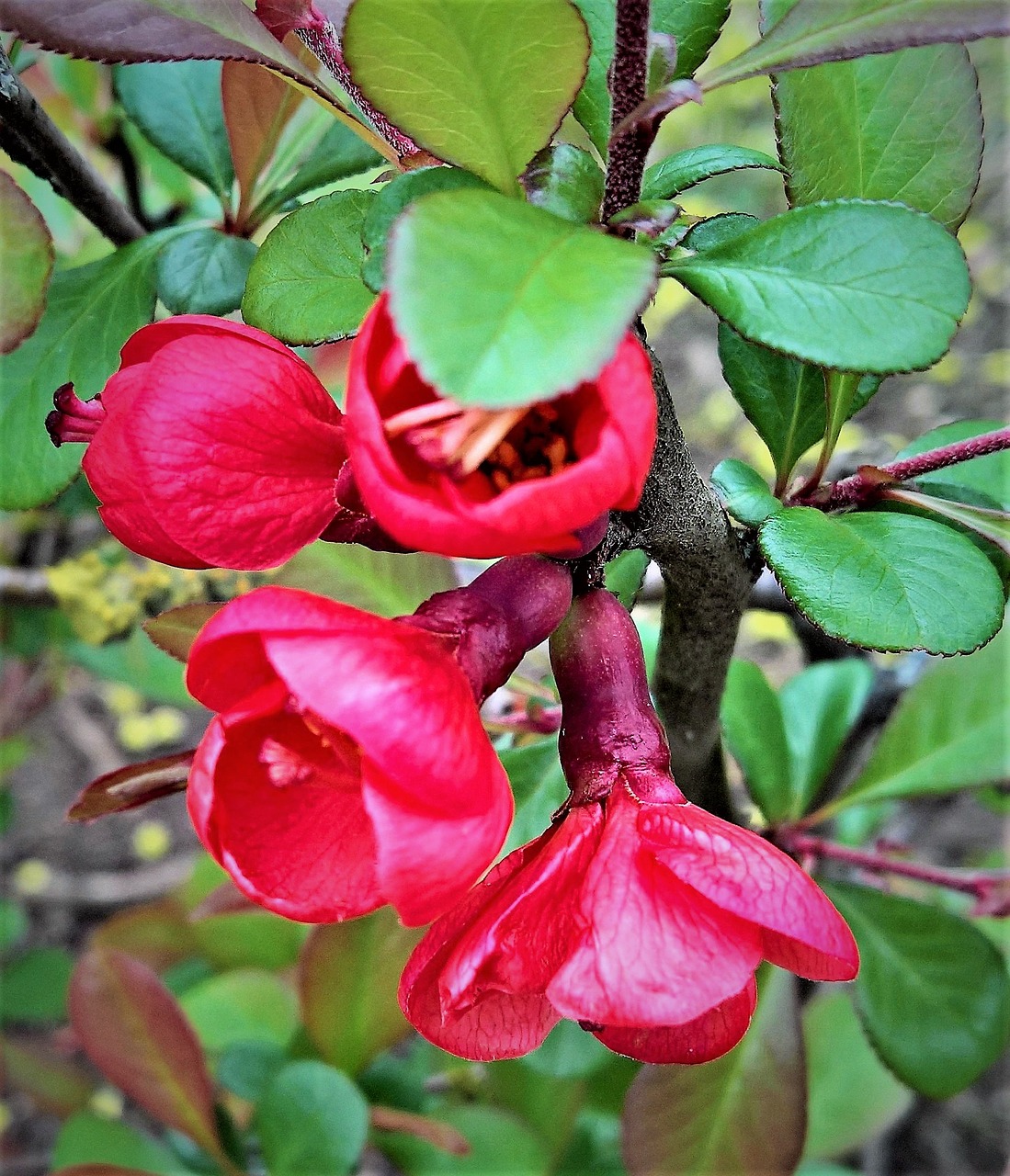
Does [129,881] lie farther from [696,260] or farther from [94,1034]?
[696,260]

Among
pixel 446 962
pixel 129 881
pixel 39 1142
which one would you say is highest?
pixel 446 962

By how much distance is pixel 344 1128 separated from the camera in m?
0.86

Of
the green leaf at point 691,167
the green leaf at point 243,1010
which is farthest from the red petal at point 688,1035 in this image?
the green leaf at point 243,1010

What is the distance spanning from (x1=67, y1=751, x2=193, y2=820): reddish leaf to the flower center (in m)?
0.30

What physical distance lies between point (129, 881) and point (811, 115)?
184 cm

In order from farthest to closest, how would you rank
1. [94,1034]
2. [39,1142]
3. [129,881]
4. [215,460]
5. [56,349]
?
[129,881], [39,1142], [94,1034], [56,349], [215,460]

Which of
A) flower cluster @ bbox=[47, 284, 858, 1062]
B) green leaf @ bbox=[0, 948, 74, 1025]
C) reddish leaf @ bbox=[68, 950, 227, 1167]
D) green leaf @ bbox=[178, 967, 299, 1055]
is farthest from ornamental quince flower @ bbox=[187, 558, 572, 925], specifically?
green leaf @ bbox=[0, 948, 74, 1025]

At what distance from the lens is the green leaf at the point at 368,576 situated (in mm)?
732

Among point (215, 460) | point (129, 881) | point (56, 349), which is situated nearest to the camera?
point (215, 460)

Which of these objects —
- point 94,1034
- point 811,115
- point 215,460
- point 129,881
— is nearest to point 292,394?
point 215,460

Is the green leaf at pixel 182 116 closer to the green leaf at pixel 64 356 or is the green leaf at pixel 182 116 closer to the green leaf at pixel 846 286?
the green leaf at pixel 64 356

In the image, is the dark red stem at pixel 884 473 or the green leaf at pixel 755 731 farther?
the green leaf at pixel 755 731

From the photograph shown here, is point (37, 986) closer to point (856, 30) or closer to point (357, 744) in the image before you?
point (357, 744)

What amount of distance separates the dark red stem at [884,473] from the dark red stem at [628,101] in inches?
8.3
